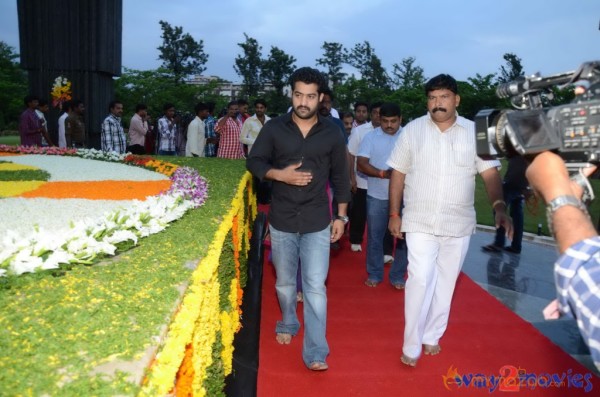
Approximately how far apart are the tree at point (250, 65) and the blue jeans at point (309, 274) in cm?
4666

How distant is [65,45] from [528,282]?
15.4 metres

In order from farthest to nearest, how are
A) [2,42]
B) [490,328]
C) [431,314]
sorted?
[2,42] < [490,328] < [431,314]

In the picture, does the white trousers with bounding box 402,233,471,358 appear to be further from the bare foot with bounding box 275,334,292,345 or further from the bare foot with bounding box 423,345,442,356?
the bare foot with bounding box 275,334,292,345

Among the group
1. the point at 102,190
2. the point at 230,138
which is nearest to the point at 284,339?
the point at 102,190

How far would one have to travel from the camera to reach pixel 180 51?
188 ft

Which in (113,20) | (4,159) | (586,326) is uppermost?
(113,20)

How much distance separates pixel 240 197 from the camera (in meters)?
5.72

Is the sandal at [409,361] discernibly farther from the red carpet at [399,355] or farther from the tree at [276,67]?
the tree at [276,67]

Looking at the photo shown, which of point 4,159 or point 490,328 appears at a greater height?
point 4,159

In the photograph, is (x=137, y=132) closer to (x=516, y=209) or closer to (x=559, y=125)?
(x=516, y=209)

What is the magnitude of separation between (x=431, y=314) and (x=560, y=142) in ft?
10.4

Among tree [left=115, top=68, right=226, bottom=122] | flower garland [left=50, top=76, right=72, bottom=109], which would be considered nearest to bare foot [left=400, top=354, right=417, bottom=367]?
flower garland [left=50, top=76, right=72, bottom=109]

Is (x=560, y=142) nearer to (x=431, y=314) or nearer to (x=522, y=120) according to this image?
(x=522, y=120)

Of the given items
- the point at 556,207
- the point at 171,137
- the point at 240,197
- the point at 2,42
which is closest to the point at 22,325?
the point at 556,207
